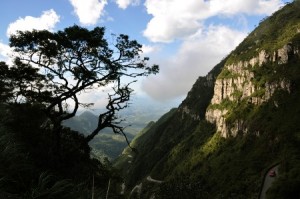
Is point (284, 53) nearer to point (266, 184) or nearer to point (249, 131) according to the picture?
point (249, 131)

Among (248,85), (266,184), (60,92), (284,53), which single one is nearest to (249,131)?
(248,85)

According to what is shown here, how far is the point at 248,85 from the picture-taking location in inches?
6860

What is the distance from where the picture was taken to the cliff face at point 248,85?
5994 inches

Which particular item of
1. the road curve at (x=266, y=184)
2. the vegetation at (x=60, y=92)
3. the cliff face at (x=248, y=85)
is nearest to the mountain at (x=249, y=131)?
the cliff face at (x=248, y=85)

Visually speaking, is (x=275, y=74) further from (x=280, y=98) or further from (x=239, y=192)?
(x=239, y=192)

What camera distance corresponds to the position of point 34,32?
23.8 meters

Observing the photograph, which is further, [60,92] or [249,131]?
[249,131]

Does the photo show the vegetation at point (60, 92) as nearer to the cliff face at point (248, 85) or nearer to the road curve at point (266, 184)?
the road curve at point (266, 184)

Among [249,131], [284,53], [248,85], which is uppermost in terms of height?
[284,53]

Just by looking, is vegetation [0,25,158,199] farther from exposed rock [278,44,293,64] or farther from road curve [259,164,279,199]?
exposed rock [278,44,293,64]

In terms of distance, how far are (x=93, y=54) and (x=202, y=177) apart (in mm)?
120418

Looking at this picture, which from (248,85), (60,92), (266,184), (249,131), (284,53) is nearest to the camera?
(60,92)

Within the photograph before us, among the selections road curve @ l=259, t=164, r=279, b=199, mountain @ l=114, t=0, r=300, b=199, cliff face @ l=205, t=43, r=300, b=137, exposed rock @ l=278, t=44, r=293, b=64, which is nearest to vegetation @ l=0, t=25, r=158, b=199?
road curve @ l=259, t=164, r=279, b=199

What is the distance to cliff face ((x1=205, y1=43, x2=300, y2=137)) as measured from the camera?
152 metres
